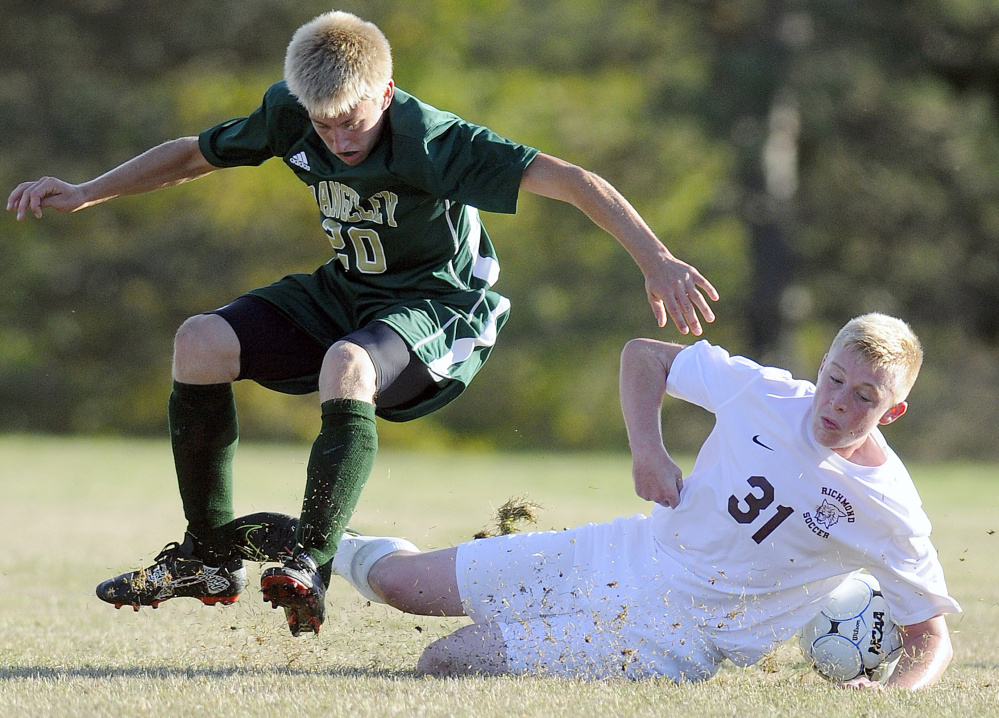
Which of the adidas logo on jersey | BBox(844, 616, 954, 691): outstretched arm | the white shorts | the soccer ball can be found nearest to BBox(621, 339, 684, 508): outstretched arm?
the white shorts

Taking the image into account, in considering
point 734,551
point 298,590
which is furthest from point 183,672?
point 734,551

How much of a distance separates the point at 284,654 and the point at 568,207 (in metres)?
17.1

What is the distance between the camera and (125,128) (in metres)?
18.8

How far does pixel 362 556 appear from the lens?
12.3 feet

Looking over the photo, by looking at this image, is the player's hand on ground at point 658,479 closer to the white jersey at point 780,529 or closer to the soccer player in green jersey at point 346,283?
the white jersey at point 780,529

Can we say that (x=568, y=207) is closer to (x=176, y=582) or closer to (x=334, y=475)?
(x=176, y=582)

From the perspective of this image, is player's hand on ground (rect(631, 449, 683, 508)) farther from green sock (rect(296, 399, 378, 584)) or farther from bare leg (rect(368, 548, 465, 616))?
green sock (rect(296, 399, 378, 584))

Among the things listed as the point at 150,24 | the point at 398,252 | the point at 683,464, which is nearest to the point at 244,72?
the point at 150,24

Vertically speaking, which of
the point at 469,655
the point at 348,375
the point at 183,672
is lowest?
the point at 469,655

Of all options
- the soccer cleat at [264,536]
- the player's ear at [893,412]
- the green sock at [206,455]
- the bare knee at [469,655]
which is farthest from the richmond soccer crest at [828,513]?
the green sock at [206,455]

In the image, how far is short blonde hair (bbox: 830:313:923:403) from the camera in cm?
309

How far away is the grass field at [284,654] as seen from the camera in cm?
288

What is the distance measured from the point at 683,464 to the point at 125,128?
10.6m

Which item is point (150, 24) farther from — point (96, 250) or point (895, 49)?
point (895, 49)
